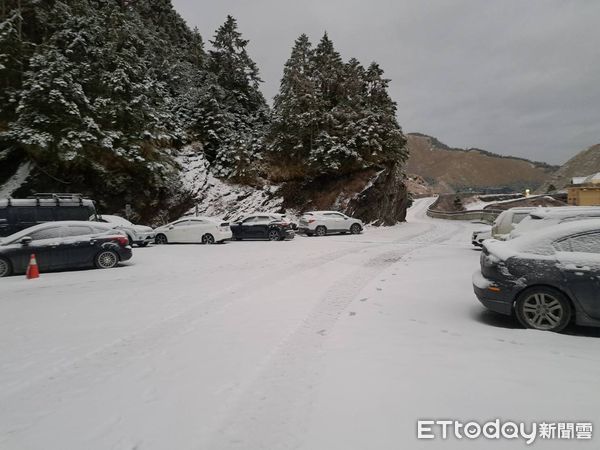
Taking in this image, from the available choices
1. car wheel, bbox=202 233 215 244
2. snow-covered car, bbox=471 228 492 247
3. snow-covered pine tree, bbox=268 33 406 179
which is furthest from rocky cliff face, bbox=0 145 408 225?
snow-covered car, bbox=471 228 492 247

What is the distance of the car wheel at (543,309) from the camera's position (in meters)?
4.58

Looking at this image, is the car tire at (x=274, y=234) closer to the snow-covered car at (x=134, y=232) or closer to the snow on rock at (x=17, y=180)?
the snow-covered car at (x=134, y=232)

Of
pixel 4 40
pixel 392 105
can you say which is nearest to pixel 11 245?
pixel 4 40

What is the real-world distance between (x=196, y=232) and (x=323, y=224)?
305 inches

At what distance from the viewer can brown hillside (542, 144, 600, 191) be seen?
81.0 meters

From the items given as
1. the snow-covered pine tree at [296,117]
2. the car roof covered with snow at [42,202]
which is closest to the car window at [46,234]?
the car roof covered with snow at [42,202]

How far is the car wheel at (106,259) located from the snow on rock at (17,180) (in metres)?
16.9

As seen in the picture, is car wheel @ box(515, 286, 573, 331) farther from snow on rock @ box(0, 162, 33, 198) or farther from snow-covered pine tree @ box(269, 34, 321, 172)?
snow on rock @ box(0, 162, 33, 198)

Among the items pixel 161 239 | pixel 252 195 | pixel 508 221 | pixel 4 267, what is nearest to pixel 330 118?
pixel 252 195

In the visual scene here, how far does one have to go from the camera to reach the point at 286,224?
60.4ft

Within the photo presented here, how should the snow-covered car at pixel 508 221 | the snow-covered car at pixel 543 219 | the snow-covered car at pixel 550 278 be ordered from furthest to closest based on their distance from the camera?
the snow-covered car at pixel 508 221 < the snow-covered car at pixel 543 219 < the snow-covered car at pixel 550 278

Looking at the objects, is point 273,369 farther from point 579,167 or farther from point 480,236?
point 579,167

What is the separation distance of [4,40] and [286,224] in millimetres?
21056

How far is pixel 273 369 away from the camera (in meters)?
3.55
